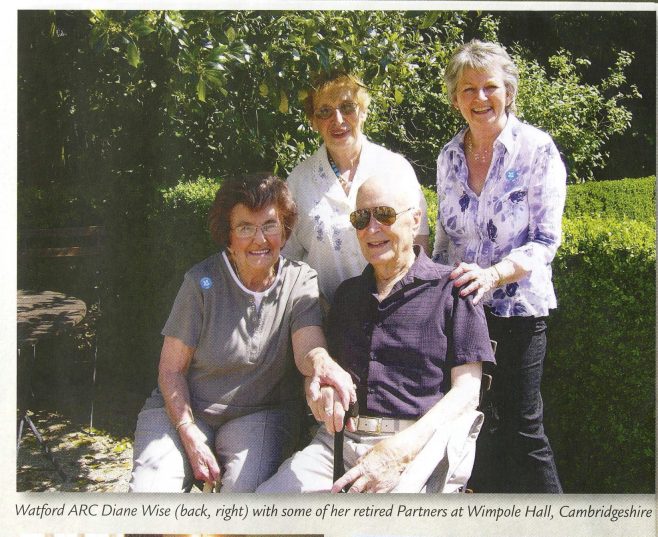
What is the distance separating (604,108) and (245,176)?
169 cm

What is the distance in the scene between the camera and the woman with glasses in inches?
112

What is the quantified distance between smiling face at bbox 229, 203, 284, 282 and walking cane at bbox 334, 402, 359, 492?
23.4 inches

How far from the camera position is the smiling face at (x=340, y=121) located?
9.42 feet

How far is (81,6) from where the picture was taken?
2738 millimetres

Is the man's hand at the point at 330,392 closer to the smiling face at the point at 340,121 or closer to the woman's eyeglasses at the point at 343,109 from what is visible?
the smiling face at the point at 340,121

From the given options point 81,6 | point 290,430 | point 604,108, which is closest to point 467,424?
point 290,430

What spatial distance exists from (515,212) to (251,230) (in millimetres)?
971

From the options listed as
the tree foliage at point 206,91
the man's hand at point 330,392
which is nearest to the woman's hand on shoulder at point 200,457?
the man's hand at point 330,392

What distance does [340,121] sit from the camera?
2871mm

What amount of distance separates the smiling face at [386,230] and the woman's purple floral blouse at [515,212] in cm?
25

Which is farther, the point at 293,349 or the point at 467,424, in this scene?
the point at 293,349

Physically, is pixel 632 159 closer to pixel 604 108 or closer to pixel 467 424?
pixel 604 108

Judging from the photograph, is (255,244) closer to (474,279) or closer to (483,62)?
(474,279)

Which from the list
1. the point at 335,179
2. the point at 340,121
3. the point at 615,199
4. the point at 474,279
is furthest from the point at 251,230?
the point at 615,199
